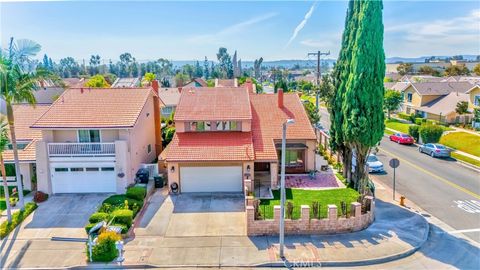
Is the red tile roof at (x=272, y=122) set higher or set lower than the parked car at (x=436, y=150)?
higher

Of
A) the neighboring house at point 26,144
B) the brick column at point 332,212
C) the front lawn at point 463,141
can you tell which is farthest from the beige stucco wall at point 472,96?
the neighboring house at point 26,144

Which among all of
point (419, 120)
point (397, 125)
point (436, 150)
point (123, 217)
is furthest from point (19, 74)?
point (419, 120)

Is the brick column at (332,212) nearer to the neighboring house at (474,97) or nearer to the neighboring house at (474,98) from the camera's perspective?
the neighboring house at (474,98)

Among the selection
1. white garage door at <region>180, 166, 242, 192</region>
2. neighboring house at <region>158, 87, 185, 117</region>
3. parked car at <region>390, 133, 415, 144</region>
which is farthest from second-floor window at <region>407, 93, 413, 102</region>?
white garage door at <region>180, 166, 242, 192</region>

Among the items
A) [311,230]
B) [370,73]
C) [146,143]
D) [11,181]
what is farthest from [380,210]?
[11,181]

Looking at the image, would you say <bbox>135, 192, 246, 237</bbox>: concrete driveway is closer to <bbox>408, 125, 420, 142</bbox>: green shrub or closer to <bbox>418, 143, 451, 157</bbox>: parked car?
<bbox>418, 143, 451, 157</bbox>: parked car

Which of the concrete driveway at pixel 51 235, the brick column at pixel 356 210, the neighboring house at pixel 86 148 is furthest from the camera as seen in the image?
the neighboring house at pixel 86 148
